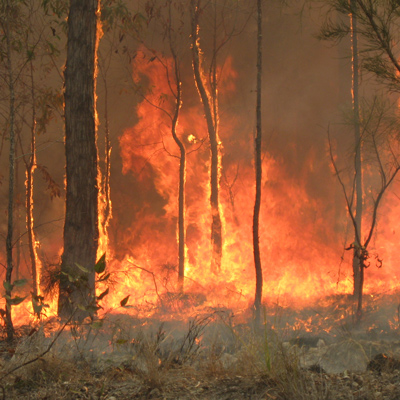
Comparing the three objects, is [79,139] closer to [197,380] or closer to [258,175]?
[258,175]

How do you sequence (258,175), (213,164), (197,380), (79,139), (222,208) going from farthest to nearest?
(222,208) < (213,164) < (258,175) < (79,139) < (197,380)

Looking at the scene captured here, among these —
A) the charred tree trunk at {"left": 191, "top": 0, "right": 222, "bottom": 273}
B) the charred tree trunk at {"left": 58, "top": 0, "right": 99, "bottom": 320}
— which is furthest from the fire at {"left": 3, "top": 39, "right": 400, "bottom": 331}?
the charred tree trunk at {"left": 58, "top": 0, "right": 99, "bottom": 320}

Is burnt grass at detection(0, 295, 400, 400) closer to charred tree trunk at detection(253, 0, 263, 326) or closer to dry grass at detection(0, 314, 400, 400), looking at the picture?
dry grass at detection(0, 314, 400, 400)

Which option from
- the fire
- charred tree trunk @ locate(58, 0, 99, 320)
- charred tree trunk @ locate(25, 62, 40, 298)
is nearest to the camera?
charred tree trunk @ locate(58, 0, 99, 320)

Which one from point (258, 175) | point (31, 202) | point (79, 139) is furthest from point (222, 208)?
point (79, 139)

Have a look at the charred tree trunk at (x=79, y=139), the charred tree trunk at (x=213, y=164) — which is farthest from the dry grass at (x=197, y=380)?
the charred tree trunk at (x=213, y=164)

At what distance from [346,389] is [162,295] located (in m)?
8.03

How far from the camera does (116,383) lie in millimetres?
3998

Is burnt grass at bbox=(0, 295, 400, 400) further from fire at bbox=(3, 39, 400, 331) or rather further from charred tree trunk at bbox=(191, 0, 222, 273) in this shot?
fire at bbox=(3, 39, 400, 331)

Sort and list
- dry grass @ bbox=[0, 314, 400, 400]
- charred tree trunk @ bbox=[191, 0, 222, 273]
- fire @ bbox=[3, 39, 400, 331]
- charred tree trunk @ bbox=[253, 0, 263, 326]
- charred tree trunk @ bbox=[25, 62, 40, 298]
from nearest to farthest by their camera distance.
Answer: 1. dry grass @ bbox=[0, 314, 400, 400]
2. charred tree trunk @ bbox=[253, 0, 263, 326]
3. charred tree trunk @ bbox=[25, 62, 40, 298]
4. charred tree trunk @ bbox=[191, 0, 222, 273]
5. fire @ bbox=[3, 39, 400, 331]

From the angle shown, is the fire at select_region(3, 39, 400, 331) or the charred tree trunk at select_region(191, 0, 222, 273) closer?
the charred tree trunk at select_region(191, 0, 222, 273)

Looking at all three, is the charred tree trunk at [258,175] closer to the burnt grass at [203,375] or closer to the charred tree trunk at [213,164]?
the burnt grass at [203,375]

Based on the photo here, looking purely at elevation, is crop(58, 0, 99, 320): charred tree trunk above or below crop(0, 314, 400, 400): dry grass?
above

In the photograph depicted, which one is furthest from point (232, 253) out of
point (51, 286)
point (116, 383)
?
point (116, 383)
